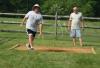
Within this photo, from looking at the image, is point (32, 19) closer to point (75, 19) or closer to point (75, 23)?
point (75, 19)

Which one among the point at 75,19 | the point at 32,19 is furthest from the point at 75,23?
the point at 32,19

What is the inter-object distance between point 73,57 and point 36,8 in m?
3.19

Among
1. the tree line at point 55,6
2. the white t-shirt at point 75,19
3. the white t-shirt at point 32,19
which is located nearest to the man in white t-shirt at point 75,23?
the white t-shirt at point 75,19

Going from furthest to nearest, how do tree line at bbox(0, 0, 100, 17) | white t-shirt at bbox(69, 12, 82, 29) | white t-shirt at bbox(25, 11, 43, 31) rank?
tree line at bbox(0, 0, 100, 17), white t-shirt at bbox(69, 12, 82, 29), white t-shirt at bbox(25, 11, 43, 31)

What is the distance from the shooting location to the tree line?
5197 cm

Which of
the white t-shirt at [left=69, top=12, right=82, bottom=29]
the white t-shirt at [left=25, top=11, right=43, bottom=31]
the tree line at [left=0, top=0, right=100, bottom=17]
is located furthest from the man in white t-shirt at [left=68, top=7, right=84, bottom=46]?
the tree line at [left=0, top=0, right=100, bottom=17]

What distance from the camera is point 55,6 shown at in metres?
51.4

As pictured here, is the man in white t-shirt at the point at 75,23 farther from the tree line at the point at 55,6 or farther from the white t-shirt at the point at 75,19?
the tree line at the point at 55,6

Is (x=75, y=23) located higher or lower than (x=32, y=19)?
lower

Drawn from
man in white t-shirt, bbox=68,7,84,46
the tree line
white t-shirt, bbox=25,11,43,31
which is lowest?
the tree line

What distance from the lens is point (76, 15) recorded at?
17.8m

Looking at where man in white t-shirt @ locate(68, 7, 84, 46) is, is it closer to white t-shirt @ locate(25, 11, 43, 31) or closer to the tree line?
white t-shirt @ locate(25, 11, 43, 31)

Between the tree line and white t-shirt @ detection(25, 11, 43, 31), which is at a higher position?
white t-shirt @ detection(25, 11, 43, 31)

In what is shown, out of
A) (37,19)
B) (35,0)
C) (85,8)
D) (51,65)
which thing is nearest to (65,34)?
(37,19)
